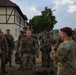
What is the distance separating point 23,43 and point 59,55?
19.1 feet

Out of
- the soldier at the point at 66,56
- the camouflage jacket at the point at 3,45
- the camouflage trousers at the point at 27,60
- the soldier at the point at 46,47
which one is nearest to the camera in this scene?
the soldier at the point at 66,56

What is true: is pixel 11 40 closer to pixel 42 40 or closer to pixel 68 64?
pixel 42 40

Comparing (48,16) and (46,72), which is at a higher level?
(48,16)

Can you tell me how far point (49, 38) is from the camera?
16375 mm

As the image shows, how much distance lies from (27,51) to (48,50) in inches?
164

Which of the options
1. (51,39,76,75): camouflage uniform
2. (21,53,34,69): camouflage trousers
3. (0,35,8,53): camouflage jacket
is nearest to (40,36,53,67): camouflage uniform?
(0,35,8,53): camouflage jacket

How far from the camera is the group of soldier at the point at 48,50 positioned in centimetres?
682

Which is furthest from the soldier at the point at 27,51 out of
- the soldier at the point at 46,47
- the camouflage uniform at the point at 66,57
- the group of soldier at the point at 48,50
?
the camouflage uniform at the point at 66,57

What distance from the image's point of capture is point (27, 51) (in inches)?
495

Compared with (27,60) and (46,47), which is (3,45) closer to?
(27,60)

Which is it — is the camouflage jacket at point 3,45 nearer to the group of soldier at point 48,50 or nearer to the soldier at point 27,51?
the group of soldier at point 48,50

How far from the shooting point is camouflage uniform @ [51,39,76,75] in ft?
22.3

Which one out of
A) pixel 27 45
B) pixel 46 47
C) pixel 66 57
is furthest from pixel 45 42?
pixel 66 57

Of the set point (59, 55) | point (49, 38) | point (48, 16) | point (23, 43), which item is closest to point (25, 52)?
point (23, 43)
